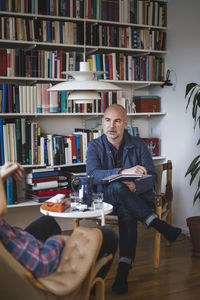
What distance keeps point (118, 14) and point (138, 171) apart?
2.01 metres

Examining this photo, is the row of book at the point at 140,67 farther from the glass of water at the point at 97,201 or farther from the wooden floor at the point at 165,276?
the glass of water at the point at 97,201

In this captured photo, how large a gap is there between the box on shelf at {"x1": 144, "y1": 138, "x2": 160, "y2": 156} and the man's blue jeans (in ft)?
5.25

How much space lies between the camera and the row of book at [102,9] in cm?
418

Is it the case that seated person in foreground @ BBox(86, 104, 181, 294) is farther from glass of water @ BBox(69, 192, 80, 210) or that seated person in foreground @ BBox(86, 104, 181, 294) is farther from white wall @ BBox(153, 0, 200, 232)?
white wall @ BBox(153, 0, 200, 232)

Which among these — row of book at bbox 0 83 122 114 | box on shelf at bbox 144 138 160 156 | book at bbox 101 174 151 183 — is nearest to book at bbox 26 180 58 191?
row of book at bbox 0 83 122 114

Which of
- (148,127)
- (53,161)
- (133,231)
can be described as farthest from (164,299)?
(148,127)

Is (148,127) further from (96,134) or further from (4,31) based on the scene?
(4,31)

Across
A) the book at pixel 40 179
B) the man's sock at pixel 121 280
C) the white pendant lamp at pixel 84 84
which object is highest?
the white pendant lamp at pixel 84 84

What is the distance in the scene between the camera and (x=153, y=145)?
502cm

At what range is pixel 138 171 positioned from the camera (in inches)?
134

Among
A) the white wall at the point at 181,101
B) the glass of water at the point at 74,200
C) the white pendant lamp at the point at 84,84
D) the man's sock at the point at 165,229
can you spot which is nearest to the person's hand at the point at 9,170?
the white pendant lamp at the point at 84,84

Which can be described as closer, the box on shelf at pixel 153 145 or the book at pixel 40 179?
the book at pixel 40 179

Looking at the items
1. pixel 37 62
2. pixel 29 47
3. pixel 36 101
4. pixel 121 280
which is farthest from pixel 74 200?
pixel 29 47

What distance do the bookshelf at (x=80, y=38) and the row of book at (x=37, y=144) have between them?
9 cm
